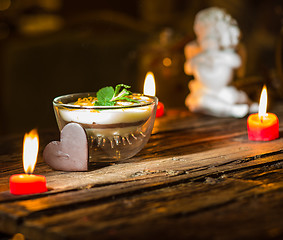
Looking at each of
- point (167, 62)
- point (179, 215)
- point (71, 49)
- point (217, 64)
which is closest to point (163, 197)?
point (179, 215)

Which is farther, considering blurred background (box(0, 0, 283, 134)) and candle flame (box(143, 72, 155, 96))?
blurred background (box(0, 0, 283, 134))

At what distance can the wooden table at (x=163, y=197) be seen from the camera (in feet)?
2.22

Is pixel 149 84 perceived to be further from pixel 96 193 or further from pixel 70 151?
pixel 96 193

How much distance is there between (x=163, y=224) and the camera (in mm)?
695

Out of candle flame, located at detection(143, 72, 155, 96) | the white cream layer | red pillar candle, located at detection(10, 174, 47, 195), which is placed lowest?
red pillar candle, located at detection(10, 174, 47, 195)

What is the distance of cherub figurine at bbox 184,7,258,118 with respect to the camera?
1573 millimetres

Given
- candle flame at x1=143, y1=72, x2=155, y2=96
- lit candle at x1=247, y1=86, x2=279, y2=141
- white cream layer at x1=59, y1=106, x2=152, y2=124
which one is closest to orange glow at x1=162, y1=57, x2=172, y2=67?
candle flame at x1=143, y1=72, x2=155, y2=96

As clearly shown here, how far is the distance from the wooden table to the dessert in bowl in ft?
0.12

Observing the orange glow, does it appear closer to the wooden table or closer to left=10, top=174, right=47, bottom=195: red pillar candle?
the wooden table

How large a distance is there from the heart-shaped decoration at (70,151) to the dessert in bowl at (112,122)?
1.4 inches

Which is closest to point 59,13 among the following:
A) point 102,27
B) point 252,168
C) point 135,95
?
point 102,27

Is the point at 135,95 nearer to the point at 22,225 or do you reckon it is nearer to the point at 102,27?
the point at 22,225

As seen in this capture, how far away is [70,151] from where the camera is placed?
986 mm

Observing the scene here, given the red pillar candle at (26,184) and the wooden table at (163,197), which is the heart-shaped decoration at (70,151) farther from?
the red pillar candle at (26,184)
